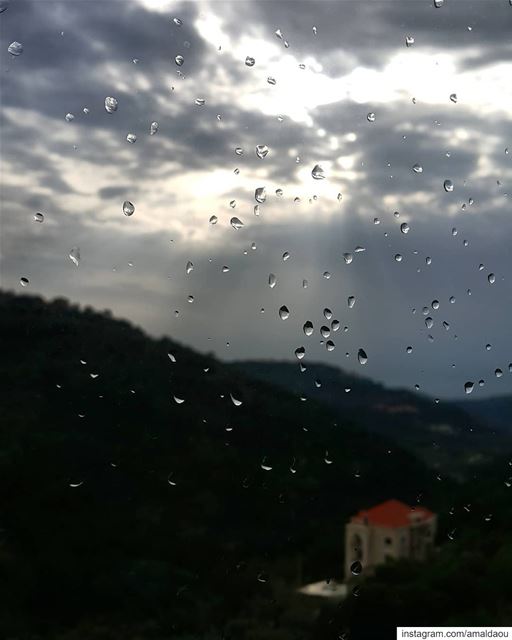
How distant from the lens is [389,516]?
359 inches

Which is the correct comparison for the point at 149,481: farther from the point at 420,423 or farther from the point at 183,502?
the point at 420,423

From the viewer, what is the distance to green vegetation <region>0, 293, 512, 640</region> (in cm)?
694

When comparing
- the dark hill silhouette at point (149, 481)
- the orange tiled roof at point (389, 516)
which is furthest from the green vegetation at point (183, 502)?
the orange tiled roof at point (389, 516)

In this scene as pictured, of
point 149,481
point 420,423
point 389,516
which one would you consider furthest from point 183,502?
point 420,423

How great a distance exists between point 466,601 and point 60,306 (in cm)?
547

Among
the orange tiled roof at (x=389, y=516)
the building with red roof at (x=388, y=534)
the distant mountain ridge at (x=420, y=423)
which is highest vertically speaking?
the distant mountain ridge at (x=420, y=423)

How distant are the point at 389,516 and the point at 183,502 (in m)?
2.85

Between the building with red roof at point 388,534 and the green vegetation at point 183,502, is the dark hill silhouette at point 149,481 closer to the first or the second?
the green vegetation at point 183,502

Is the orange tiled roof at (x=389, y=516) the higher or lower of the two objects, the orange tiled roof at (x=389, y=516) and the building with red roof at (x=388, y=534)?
the higher

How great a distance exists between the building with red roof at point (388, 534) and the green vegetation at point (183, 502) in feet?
0.65

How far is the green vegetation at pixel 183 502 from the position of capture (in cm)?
694

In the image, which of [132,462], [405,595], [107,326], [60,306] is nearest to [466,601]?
[405,595]

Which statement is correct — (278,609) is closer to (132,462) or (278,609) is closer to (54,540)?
(132,462)

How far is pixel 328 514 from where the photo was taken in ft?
28.2
